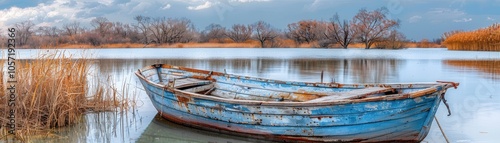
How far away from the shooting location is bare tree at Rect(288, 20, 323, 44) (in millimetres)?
59875

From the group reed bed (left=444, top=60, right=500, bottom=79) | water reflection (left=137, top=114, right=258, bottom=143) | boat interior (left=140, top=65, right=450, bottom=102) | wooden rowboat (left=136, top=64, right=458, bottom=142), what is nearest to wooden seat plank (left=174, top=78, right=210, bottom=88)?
boat interior (left=140, top=65, right=450, bottom=102)

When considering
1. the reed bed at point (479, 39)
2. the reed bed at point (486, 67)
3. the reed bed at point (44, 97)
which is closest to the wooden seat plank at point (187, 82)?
the reed bed at point (44, 97)

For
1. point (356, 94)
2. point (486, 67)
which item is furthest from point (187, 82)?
point (486, 67)

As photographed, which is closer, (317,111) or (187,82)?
(317,111)

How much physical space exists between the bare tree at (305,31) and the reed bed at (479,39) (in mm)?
21880

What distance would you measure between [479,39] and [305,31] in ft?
90.0

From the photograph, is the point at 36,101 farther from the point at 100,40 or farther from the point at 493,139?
the point at 100,40

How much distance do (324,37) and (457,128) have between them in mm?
51723

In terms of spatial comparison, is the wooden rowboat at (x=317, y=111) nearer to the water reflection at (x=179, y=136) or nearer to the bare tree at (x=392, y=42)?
the water reflection at (x=179, y=136)

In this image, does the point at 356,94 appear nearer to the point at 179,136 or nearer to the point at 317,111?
the point at 317,111

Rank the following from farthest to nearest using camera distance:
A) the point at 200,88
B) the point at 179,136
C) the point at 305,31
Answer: the point at 305,31 < the point at 200,88 < the point at 179,136

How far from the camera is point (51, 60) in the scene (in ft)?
24.6

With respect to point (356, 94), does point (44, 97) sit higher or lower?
lower

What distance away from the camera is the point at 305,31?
60.5m
